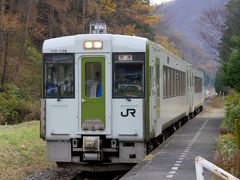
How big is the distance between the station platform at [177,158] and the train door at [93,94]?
4.31ft

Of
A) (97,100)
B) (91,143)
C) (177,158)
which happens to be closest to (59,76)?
(97,100)

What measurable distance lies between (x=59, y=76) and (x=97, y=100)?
40.7 inches

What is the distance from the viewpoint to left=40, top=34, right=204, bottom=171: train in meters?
13.3

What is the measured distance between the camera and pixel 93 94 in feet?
44.0

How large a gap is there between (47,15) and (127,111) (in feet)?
99.5

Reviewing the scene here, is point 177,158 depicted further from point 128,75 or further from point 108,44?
point 108,44

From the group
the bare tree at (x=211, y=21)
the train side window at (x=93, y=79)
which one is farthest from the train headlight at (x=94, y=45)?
the bare tree at (x=211, y=21)

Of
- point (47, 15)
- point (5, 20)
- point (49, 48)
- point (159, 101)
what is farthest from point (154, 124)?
point (47, 15)

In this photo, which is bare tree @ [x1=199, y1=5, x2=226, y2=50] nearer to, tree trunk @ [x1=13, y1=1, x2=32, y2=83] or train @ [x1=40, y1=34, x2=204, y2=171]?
tree trunk @ [x1=13, y1=1, x2=32, y2=83]

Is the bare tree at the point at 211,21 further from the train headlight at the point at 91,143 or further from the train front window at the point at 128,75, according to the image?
the train headlight at the point at 91,143

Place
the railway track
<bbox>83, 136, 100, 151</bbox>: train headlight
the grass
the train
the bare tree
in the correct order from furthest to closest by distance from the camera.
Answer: the bare tree < the grass < the railway track < the train < <bbox>83, 136, 100, 151</bbox>: train headlight

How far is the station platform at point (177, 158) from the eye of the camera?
11211 mm

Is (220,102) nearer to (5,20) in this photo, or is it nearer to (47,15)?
(47,15)

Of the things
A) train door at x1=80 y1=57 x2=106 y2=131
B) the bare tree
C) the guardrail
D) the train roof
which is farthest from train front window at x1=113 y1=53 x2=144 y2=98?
the bare tree
